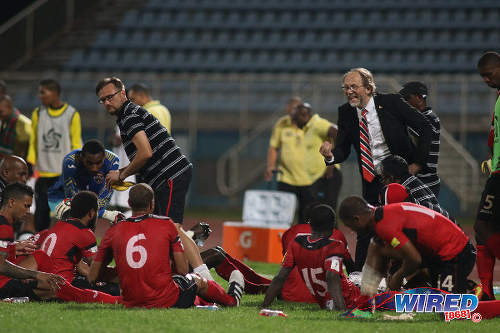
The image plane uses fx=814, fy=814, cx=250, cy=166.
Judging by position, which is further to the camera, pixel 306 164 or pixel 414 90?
pixel 306 164

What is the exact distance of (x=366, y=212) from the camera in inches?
222

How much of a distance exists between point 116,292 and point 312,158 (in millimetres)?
5221

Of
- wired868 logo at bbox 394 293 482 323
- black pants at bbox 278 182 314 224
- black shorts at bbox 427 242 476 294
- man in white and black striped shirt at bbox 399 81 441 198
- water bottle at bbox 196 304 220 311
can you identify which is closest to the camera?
wired868 logo at bbox 394 293 482 323

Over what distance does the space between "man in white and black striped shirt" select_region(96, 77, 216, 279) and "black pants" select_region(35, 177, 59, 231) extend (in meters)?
3.35

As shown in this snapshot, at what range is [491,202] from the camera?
21.6ft

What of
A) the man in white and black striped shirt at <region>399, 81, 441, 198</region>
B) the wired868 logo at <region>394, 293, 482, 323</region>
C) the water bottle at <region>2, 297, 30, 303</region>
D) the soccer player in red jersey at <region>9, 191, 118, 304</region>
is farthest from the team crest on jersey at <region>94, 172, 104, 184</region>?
the wired868 logo at <region>394, 293, 482, 323</region>

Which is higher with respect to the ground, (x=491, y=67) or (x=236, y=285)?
(x=491, y=67)

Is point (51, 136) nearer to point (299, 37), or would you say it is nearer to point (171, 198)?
point (171, 198)

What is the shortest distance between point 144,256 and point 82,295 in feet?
3.30

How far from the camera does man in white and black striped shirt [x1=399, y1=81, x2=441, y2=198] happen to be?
7273 mm

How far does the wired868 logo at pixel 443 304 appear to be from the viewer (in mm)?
5773

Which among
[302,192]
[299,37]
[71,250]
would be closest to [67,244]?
[71,250]

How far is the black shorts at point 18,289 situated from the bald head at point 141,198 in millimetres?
1267

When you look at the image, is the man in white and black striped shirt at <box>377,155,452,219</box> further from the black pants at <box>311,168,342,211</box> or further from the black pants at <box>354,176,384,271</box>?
the black pants at <box>311,168,342,211</box>
